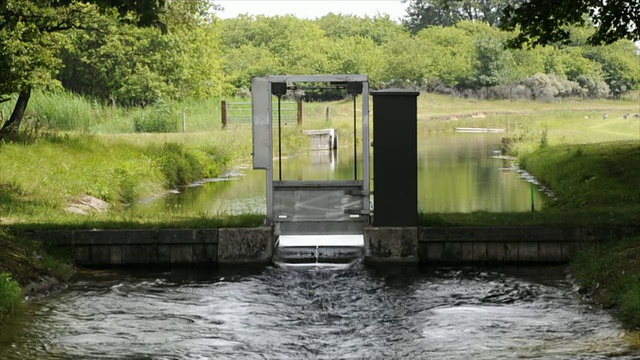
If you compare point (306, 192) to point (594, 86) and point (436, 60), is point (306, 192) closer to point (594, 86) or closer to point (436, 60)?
point (436, 60)

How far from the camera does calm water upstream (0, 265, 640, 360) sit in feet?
37.3

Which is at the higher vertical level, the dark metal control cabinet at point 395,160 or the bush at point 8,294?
the dark metal control cabinet at point 395,160

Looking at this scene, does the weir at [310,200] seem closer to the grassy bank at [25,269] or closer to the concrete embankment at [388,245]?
the concrete embankment at [388,245]

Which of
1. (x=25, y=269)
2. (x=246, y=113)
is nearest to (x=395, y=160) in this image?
(x=25, y=269)

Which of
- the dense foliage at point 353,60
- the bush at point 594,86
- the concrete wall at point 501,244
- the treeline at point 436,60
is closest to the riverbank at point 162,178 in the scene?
the concrete wall at point 501,244

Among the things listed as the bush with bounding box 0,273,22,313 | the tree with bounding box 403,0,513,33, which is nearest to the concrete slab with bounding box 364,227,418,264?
the bush with bounding box 0,273,22,313

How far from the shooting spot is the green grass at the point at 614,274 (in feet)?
40.9

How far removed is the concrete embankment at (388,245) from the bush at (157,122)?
28.3 metres

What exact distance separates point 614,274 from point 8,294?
755 centimetres

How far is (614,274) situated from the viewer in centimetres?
1373

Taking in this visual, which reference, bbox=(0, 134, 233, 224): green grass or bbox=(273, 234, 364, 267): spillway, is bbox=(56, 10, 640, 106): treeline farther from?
bbox=(273, 234, 364, 267): spillway

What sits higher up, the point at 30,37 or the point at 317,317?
the point at 30,37

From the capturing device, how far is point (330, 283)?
49.3 feet

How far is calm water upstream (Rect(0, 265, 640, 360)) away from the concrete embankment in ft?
1.37
